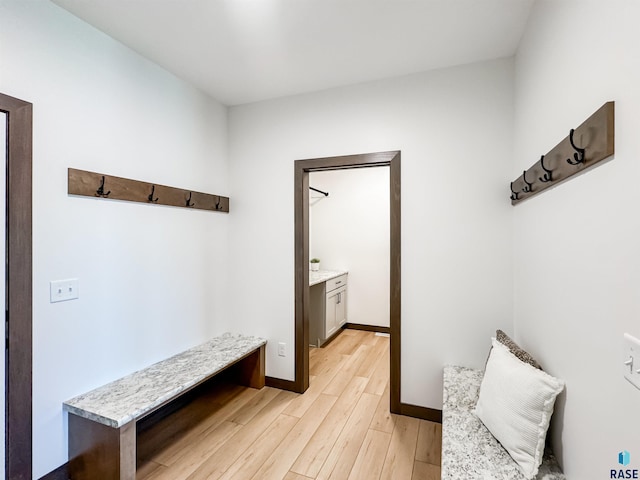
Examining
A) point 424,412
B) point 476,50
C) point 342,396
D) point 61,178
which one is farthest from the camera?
point 342,396

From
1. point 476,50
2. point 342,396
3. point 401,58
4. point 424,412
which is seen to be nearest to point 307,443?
point 342,396

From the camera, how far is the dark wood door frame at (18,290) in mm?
1517

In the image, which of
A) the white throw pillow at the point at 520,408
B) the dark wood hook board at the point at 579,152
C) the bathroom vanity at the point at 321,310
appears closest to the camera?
the dark wood hook board at the point at 579,152

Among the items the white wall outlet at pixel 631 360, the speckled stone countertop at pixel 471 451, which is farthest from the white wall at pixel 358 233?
the white wall outlet at pixel 631 360

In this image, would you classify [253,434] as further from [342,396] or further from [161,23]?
[161,23]

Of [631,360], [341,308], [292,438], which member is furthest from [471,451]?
[341,308]

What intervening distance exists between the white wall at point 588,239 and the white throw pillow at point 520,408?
7 cm

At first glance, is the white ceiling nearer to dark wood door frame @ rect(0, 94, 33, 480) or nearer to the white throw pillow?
dark wood door frame @ rect(0, 94, 33, 480)

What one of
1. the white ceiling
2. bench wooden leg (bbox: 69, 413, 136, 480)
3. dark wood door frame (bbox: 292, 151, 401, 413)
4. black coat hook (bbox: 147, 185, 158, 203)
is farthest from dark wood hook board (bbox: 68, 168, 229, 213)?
bench wooden leg (bbox: 69, 413, 136, 480)

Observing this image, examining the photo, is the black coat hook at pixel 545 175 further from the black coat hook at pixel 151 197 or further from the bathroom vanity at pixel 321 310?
the bathroom vanity at pixel 321 310

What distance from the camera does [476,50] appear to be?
6.86 feet

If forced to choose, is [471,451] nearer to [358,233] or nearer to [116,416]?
[116,416]

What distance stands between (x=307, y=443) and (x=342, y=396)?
684 millimetres

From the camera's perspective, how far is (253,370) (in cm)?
287
